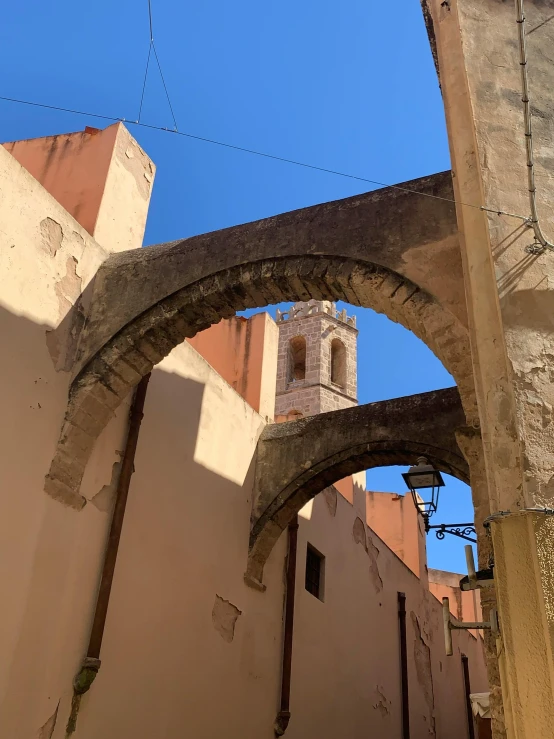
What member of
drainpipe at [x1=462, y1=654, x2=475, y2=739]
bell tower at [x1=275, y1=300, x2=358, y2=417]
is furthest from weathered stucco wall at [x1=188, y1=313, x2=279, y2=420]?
bell tower at [x1=275, y1=300, x2=358, y2=417]

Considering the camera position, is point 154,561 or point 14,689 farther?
point 154,561

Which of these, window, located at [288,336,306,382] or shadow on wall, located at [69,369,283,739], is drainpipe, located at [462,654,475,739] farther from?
window, located at [288,336,306,382]

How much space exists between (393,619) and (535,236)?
35.1 ft

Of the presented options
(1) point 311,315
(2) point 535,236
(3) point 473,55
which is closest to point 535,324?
(2) point 535,236

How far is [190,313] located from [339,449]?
295 centimetres

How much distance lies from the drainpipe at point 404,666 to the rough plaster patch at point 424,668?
1011mm

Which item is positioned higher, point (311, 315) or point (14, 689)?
point (311, 315)

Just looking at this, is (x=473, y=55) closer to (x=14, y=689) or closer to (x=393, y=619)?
(x=14, y=689)

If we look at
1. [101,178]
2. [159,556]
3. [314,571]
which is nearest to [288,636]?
[314,571]

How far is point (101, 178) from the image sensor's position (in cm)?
739

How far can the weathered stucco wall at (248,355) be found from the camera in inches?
386

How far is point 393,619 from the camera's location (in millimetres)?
12445

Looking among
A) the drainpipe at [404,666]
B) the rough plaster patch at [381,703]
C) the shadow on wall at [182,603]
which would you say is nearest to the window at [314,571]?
the shadow on wall at [182,603]

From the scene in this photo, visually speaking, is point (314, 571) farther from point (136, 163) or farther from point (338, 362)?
point (338, 362)
